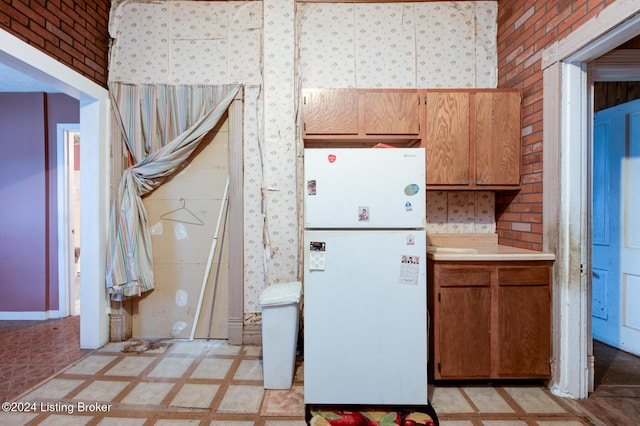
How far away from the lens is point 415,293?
1.78m

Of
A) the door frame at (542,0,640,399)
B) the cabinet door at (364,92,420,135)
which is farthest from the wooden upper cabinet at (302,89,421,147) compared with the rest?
the door frame at (542,0,640,399)

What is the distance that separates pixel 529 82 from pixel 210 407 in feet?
10.4

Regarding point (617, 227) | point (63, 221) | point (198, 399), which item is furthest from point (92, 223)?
point (617, 227)

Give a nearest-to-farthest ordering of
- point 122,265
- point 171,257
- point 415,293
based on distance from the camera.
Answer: point 415,293, point 122,265, point 171,257

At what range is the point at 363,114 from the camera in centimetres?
235

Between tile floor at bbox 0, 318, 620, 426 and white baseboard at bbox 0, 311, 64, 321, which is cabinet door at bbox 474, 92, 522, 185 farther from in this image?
white baseboard at bbox 0, 311, 64, 321

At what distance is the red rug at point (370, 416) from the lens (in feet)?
5.62

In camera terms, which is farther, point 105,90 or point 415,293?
point 105,90

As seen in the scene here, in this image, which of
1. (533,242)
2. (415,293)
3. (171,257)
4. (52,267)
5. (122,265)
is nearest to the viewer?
(415,293)

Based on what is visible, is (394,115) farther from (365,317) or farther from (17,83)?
(17,83)

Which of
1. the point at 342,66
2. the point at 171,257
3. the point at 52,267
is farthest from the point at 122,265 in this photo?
the point at 342,66

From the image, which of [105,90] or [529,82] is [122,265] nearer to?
[105,90]

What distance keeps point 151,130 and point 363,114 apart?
189cm

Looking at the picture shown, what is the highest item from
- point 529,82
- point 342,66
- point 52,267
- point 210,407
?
point 342,66
